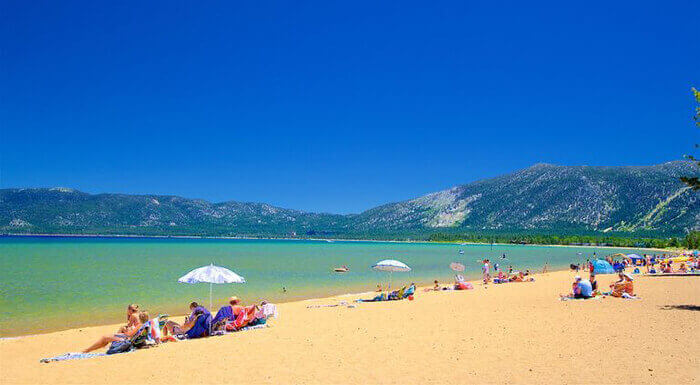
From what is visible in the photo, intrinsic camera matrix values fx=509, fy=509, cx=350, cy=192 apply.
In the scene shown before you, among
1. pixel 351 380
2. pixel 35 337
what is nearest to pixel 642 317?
pixel 351 380

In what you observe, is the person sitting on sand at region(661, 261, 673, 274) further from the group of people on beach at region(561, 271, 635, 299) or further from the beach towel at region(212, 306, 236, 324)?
the beach towel at region(212, 306, 236, 324)

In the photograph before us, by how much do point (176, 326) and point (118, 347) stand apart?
2.15 meters

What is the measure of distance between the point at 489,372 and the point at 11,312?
20450mm

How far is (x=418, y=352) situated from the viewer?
10.6 meters

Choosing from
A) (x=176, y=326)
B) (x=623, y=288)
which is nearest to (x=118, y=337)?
(x=176, y=326)

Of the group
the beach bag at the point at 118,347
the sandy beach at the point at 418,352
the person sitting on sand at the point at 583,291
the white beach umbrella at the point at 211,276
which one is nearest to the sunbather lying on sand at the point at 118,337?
the beach bag at the point at 118,347

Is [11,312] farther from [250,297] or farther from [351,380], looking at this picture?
[351,380]

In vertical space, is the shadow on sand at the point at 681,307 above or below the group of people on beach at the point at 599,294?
below

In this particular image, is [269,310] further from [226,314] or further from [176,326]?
[176,326]

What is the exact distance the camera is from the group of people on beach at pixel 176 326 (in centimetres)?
1190

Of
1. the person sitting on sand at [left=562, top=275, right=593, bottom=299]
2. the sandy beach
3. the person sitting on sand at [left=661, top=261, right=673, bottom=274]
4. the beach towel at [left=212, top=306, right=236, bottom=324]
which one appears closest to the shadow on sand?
the sandy beach

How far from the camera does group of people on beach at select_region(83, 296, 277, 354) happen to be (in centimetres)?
1190

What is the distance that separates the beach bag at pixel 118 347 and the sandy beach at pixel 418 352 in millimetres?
330

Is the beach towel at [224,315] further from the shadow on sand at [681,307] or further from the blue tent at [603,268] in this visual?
the blue tent at [603,268]
